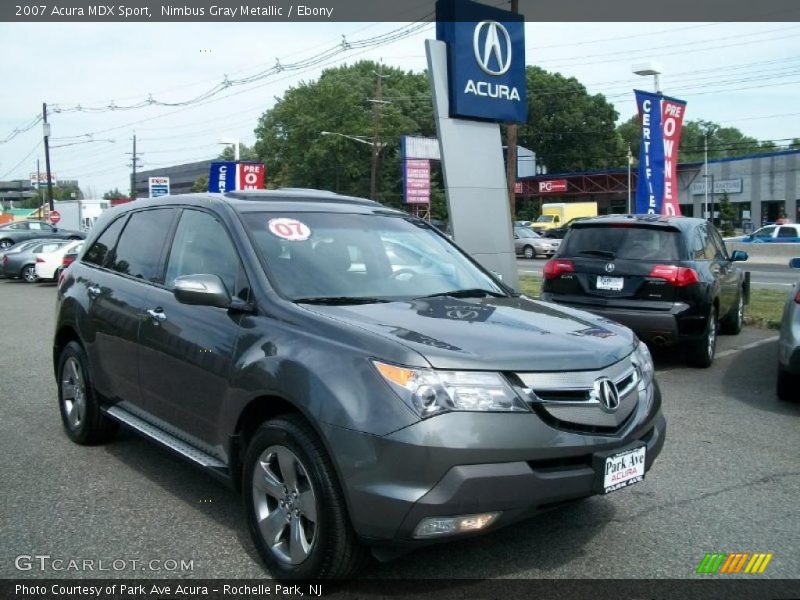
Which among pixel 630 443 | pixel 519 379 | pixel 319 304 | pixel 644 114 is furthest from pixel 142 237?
pixel 644 114

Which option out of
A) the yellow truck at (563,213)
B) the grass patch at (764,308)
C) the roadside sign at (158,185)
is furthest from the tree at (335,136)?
the grass patch at (764,308)

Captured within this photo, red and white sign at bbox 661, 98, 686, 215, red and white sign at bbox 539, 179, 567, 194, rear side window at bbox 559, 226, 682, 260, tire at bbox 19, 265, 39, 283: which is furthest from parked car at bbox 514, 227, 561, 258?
red and white sign at bbox 539, 179, 567, 194

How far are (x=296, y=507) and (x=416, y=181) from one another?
46.3 meters

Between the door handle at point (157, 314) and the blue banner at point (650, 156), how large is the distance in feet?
49.3

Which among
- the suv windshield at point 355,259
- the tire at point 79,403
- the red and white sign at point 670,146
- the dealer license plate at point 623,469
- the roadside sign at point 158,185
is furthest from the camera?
the roadside sign at point 158,185

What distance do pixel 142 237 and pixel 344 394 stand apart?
2636 mm

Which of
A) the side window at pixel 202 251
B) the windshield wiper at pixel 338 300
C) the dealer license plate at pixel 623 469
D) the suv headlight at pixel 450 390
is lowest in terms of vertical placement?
the dealer license plate at pixel 623 469

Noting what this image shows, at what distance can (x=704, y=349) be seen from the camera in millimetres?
8578

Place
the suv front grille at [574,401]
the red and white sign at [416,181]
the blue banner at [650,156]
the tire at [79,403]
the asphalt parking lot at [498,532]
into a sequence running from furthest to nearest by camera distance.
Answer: the red and white sign at [416,181] < the blue banner at [650,156] < the tire at [79,403] < the asphalt parking lot at [498,532] < the suv front grille at [574,401]

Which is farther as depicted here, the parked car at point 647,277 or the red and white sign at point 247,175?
the red and white sign at point 247,175

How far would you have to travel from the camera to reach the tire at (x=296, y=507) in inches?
124

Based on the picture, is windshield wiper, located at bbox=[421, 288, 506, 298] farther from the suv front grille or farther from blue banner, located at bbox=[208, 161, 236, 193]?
blue banner, located at bbox=[208, 161, 236, 193]

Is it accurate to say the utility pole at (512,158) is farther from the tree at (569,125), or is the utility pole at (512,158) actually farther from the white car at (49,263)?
the tree at (569,125)

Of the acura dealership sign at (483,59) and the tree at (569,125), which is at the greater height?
the tree at (569,125)
